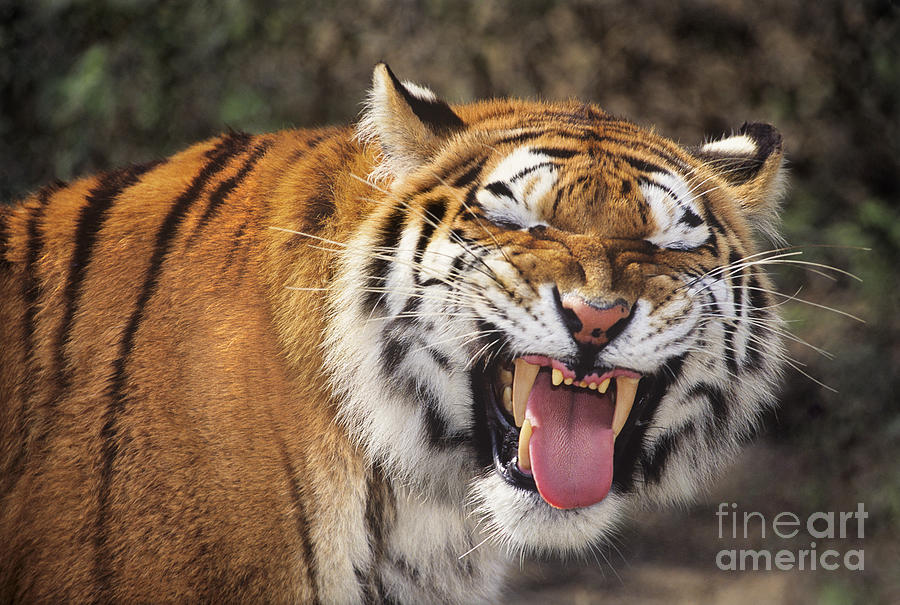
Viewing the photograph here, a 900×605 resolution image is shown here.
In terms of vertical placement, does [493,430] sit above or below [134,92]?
below

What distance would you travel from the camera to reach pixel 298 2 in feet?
9.93

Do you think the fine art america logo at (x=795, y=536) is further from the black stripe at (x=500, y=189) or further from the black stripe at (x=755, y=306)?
the black stripe at (x=500, y=189)

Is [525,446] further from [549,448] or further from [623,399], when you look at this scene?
[623,399]

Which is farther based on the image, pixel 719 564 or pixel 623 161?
pixel 719 564

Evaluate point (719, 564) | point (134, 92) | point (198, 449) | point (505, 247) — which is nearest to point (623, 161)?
point (505, 247)

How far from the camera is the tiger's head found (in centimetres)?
125

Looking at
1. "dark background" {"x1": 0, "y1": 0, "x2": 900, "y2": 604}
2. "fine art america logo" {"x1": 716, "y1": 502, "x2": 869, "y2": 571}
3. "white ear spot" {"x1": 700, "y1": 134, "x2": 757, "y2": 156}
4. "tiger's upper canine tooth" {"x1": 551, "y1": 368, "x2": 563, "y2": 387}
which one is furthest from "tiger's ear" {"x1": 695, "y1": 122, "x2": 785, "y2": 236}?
"fine art america logo" {"x1": 716, "y1": 502, "x2": 869, "y2": 571}

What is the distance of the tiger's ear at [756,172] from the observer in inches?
58.3

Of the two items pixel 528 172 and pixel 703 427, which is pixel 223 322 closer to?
pixel 528 172

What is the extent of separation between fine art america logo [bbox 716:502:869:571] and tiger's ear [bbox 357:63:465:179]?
2036 mm

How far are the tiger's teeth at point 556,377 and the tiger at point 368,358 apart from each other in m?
0.01

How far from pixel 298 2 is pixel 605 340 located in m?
2.24

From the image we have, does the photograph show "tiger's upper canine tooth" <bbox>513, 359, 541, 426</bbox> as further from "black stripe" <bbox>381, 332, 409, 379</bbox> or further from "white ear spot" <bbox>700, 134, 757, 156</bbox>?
"white ear spot" <bbox>700, 134, 757, 156</bbox>

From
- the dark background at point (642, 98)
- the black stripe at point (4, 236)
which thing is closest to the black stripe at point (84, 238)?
the black stripe at point (4, 236)
